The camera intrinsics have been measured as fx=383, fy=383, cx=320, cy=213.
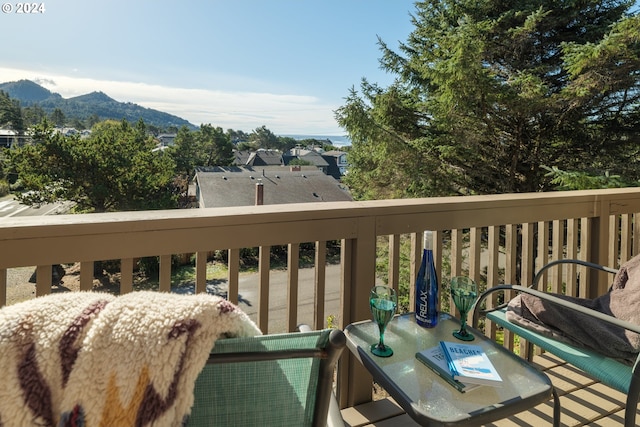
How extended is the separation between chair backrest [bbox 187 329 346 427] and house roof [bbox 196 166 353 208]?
21.2 meters

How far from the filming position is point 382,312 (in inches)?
46.9

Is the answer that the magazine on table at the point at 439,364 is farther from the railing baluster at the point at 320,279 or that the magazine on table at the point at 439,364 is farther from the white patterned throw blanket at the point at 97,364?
the white patterned throw blanket at the point at 97,364

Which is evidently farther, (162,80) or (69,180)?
(162,80)

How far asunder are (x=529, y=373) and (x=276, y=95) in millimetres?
46566

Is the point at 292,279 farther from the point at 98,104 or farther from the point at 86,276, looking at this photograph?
the point at 98,104

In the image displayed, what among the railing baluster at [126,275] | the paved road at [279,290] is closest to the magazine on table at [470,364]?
the railing baluster at [126,275]

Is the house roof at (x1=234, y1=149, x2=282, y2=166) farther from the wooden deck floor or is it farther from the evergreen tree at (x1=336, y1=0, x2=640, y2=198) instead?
the wooden deck floor

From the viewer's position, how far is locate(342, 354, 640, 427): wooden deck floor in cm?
158

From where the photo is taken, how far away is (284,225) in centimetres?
142

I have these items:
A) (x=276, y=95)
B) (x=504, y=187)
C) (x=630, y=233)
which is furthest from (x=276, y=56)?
(x=630, y=233)

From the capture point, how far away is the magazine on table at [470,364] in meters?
1.04

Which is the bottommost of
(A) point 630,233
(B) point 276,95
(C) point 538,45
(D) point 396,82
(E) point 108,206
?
(E) point 108,206

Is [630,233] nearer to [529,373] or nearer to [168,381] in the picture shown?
[529,373]

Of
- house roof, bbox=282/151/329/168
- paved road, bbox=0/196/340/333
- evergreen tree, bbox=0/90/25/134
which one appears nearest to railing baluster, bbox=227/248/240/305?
paved road, bbox=0/196/340/333
